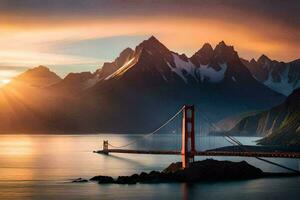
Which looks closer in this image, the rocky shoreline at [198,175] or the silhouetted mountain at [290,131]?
the rocky shoreline at [198,175]

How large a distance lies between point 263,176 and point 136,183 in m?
15.4

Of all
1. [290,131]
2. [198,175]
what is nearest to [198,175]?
[198,175]

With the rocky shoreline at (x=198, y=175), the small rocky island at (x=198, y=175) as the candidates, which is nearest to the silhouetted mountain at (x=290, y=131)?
the rocky shoreline at (x=198, y=175)

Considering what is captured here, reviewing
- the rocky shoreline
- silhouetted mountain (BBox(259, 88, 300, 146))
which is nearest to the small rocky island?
the rocky shoreline

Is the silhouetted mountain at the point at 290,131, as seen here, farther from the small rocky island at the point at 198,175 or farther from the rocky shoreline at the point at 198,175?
the small rocky island at the point at 198,175

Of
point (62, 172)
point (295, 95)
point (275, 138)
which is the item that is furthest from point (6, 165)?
point (295, 95)

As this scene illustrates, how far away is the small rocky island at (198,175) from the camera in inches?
2906

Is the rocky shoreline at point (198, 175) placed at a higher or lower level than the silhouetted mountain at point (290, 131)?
lower

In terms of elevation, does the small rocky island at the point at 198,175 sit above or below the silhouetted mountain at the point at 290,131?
below

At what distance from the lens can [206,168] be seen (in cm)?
7569

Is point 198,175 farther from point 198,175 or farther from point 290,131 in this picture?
point 290,131

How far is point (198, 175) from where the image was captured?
74438mm

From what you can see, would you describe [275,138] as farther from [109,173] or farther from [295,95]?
[109,173]

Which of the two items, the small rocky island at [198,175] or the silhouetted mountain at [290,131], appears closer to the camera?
the small rocky island at [198,175]
